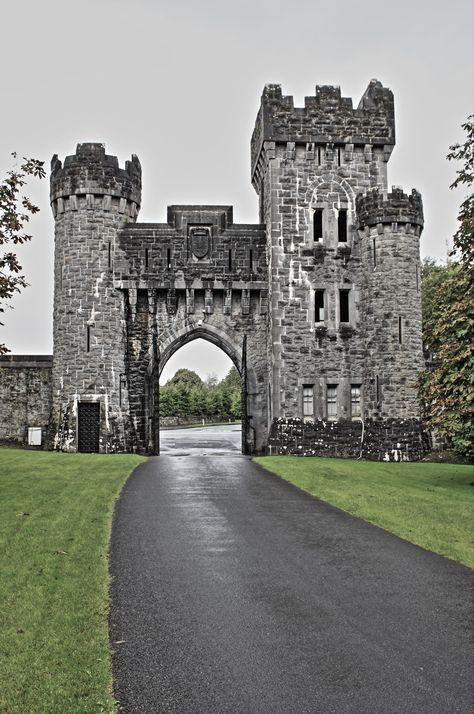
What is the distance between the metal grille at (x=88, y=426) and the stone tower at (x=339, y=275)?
24.4 feet

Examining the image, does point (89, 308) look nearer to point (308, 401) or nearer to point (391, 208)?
point (308, 401)

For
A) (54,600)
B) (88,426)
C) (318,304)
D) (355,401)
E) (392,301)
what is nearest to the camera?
(54,600)

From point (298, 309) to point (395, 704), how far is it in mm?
25395

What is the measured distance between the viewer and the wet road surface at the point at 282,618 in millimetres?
6480

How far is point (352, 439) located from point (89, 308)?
1252 cm

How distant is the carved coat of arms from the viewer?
32.0 m

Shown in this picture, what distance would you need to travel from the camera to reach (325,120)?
31953 millimetres

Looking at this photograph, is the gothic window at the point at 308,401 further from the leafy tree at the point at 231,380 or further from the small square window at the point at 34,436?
the leafy tree at the point at 231,380

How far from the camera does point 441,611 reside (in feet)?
29.5

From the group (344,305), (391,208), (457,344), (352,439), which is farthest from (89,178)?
(457,344)

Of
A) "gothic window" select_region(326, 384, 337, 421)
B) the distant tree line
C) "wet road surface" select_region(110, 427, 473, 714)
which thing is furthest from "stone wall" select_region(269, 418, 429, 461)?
the distant tree line

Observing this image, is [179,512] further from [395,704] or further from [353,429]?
[353,429]

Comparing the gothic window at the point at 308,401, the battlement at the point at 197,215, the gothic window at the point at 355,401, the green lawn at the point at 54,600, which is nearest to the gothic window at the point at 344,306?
the gothic window at the point at 355,401

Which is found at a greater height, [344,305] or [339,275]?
[339,275]
